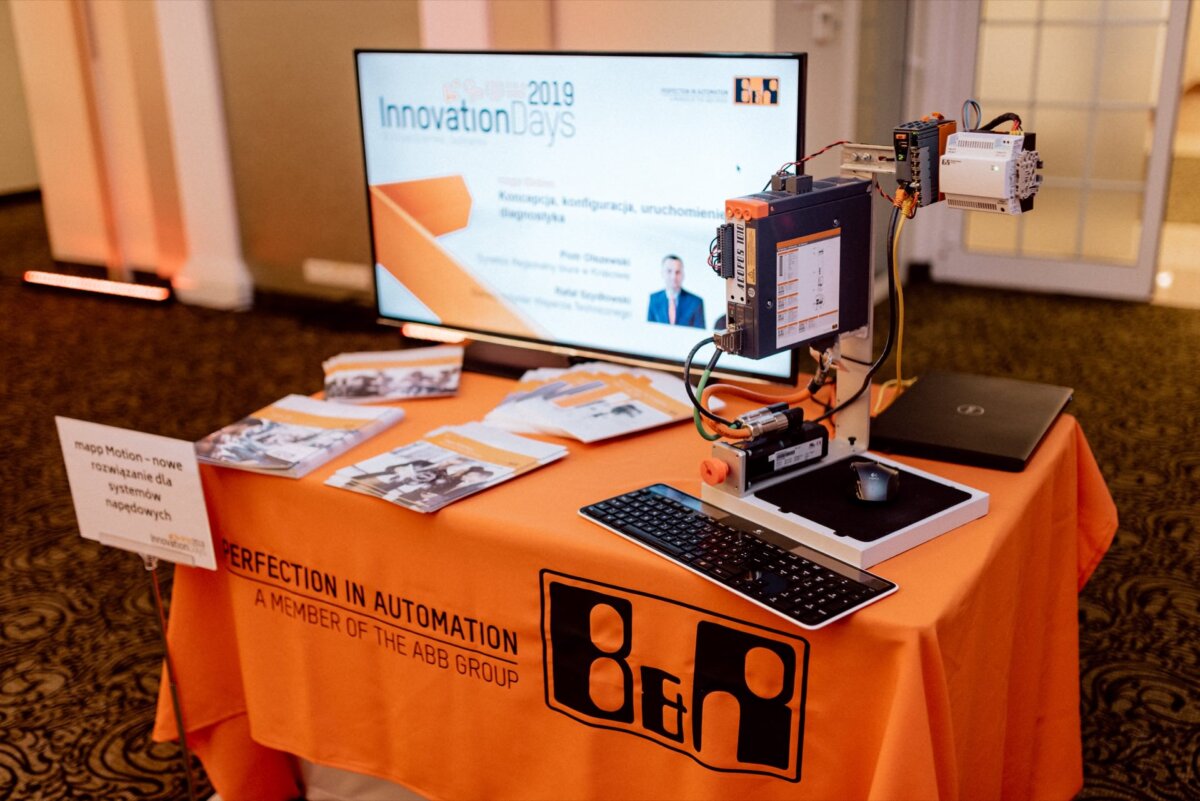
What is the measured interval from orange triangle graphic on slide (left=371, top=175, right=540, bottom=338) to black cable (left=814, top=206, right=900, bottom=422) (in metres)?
0.65

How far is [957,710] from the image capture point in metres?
1.25

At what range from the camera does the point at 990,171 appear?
127 centimetres

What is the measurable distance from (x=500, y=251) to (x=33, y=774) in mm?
1251

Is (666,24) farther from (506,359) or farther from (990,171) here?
(990,171)

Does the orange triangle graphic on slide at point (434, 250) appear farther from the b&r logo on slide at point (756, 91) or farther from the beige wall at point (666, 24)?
the beige wall at point (666, 24)

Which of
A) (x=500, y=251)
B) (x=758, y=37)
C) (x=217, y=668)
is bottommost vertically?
(x=217, y=668)

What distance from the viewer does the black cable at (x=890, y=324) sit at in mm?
1404

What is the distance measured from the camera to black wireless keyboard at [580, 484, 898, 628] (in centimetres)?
119

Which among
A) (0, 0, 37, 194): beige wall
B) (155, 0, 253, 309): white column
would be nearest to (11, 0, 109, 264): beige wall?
(0, 0, 37, 194): beige wall

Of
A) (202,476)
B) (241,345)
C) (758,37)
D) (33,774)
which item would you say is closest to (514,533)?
(202,476)

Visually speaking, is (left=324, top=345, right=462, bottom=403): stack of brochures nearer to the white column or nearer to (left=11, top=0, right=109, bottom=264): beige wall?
the white column

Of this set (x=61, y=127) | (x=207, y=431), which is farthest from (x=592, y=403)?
(x=61, y=127)

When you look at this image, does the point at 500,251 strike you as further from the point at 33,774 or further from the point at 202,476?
the point at 33,774

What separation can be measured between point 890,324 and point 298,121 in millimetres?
3697
